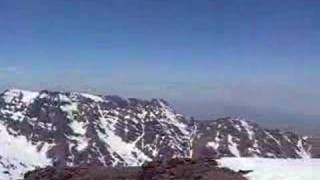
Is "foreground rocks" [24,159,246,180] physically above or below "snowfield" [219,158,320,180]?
below

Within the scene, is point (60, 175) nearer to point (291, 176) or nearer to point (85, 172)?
point (85, 172)

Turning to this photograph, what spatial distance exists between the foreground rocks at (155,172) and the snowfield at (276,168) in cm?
131

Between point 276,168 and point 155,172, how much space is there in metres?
11.7

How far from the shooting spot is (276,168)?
2249 inches

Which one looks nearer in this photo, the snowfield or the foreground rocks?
the snowfield

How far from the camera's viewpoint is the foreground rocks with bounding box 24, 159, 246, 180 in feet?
185

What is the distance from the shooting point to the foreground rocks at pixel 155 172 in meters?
56.4

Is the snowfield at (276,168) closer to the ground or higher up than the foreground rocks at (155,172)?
higher up

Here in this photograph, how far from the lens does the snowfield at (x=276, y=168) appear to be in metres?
54.5

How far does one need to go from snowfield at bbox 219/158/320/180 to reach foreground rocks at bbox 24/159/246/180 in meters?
1.31

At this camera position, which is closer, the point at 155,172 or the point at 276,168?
the point at 276,168

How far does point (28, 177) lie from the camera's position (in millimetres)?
68812

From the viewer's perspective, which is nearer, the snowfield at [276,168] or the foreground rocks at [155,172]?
the snowfield at [276,168]

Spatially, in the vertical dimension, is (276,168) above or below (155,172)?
above
